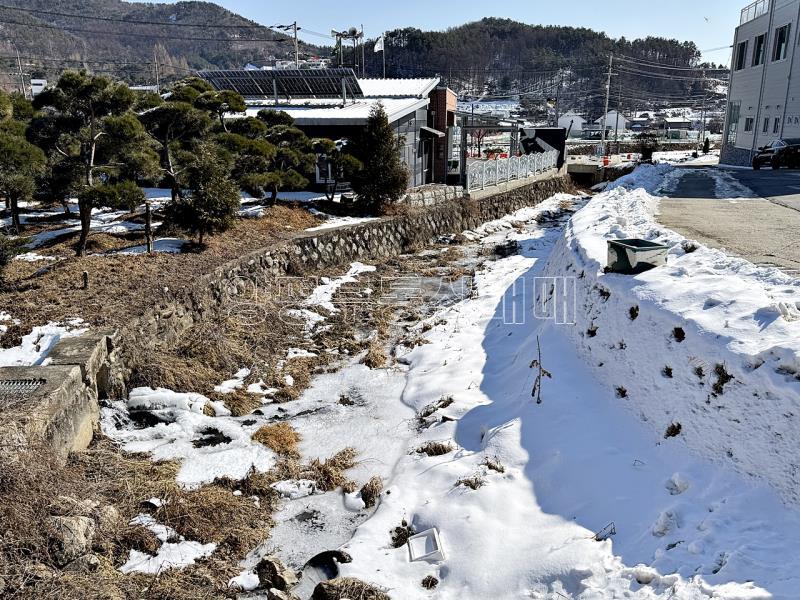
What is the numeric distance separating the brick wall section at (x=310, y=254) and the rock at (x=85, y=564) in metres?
3.66

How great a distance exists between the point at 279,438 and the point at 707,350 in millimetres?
4709

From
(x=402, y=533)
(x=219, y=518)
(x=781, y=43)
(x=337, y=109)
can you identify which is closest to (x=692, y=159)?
(x=781, y=43)

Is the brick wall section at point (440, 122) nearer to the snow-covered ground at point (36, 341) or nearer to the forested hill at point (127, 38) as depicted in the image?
the snow-covered ground at point (36, 341)

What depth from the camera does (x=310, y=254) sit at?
1431 cm

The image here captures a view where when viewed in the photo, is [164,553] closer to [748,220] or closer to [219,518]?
[219,518]

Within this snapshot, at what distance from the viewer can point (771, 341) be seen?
4.63m

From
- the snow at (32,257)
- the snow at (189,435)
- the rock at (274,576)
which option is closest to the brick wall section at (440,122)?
the snow at (32,257)

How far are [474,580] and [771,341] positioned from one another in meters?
3.02

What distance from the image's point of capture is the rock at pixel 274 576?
15.2 feet

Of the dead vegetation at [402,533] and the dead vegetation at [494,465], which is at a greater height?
the dead vegetation at [494,465]

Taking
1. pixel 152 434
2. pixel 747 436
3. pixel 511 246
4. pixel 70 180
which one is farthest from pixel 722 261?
pixel 511 246

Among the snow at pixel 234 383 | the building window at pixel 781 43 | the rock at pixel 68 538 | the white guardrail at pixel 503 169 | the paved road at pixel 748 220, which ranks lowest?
the snow at pixel 234 383

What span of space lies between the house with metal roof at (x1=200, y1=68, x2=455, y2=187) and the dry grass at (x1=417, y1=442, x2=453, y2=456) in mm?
14493

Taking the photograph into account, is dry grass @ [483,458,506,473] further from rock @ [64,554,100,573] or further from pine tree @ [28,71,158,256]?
pine tree @ [28,71,158,256]
